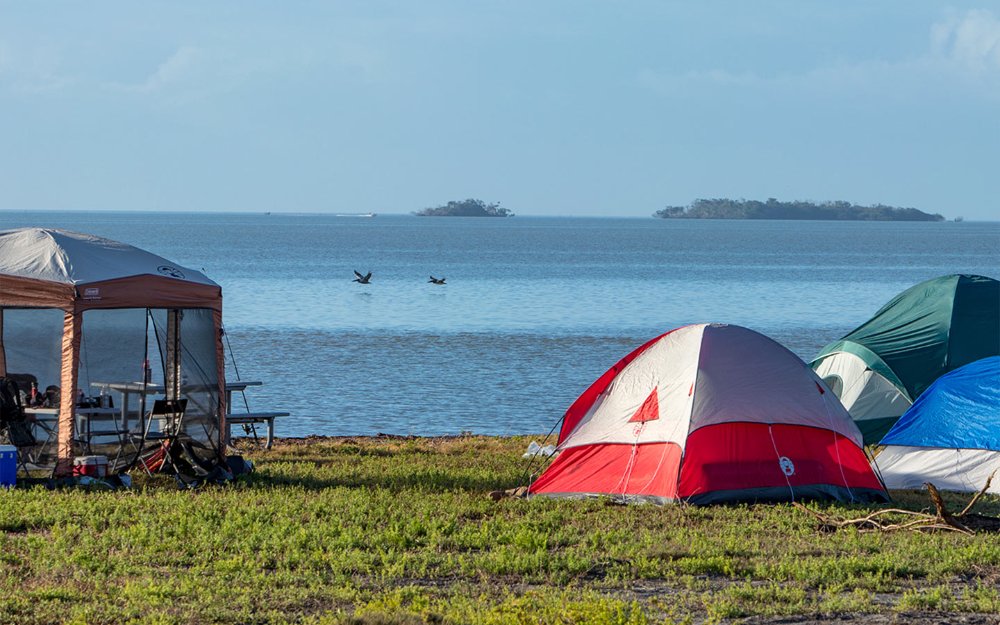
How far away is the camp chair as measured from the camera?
1438 centimetres

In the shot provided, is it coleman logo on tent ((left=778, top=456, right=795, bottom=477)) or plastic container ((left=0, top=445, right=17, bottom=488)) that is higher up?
coleman logo on tent ((left=778, top=456, right=795, bottom=477))

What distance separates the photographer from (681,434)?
13188 millimetres

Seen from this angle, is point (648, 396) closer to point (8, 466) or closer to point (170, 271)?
point (170, 271)

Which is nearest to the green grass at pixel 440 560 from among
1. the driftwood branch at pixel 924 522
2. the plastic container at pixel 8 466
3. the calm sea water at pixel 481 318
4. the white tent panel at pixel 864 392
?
the driftwood branch at pixel 924 522

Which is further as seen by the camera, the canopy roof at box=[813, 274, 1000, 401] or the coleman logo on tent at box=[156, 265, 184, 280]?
the canopy roof at box=[813, 274, 1000, 401]

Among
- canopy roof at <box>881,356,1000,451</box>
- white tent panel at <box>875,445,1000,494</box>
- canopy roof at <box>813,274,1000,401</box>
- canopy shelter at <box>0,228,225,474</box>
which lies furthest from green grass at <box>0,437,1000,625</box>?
canopy roof at <box>813,274,1000,401</box>

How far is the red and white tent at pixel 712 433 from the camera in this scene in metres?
13.2

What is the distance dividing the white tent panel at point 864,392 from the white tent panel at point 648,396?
587 centimetres

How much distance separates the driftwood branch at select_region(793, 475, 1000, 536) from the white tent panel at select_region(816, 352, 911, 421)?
6852 mm

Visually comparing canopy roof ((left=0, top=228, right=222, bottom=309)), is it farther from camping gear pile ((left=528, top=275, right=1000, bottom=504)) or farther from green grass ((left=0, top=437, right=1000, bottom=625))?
camping gear pile ((left=528, top=275, right=1000, bottom=504))

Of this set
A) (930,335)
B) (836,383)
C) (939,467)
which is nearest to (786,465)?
(939,467)

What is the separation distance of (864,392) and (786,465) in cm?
622

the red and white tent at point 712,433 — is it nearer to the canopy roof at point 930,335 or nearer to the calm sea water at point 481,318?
the canopy roof at point 930,335

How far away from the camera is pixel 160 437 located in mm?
14773
